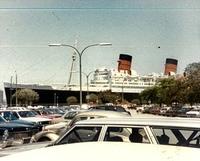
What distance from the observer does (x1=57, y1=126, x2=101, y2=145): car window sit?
17.6ft

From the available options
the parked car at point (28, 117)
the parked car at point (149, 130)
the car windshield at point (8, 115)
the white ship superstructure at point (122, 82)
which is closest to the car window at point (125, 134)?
the parked car at point (149, 130)

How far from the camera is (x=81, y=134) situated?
6.08m

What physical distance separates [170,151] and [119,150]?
0.22 meters

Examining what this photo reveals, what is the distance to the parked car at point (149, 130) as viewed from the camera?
4.26m

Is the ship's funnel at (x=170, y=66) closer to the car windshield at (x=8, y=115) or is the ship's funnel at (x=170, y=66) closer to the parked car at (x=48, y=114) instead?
the parked car at (x=48, y=114)

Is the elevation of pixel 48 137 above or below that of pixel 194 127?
below

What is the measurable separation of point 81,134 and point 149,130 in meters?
1.73

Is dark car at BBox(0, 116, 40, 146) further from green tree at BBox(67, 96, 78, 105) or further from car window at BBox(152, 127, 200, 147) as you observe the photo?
green tree at BBox(67, 96, 78, 105)

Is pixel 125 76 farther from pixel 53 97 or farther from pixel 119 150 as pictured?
pixel 119 150

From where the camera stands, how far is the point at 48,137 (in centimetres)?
1356

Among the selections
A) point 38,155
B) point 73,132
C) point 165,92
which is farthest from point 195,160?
point 165,92

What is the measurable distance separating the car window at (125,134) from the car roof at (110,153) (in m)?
2.17

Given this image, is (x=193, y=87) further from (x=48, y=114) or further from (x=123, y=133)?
(x=123, y=133)

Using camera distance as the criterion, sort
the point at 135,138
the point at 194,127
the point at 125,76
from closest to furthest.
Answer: the point at 194,127, the point at 135,138, the point at 125,76
